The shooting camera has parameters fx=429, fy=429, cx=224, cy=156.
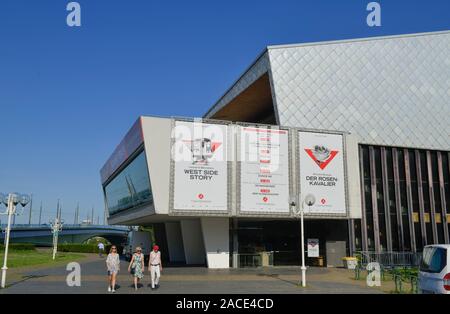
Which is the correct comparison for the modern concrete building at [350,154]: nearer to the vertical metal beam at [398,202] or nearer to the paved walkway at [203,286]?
the vertical metal beam at [398,202]

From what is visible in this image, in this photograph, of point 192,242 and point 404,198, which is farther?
point 404,198

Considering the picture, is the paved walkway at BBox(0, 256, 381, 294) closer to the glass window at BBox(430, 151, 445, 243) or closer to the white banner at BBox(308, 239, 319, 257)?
the white banner at BBox(308, 239, 319, 257)

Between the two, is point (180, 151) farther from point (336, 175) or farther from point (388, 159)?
point (388, 159)

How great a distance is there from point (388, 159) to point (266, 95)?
12.9 metres

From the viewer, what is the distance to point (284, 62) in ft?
117

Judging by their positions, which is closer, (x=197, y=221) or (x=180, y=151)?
(x=180, y=151)

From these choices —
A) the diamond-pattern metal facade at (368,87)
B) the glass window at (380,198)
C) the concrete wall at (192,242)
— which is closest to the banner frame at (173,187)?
the concrete wall at (192,242)

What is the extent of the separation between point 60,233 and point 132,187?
69477 millimetres

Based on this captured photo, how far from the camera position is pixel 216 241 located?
2859 centimetres

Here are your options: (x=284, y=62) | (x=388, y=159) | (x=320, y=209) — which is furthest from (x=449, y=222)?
(x=284, y=62)

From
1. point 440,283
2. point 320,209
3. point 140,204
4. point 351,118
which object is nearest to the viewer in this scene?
point 440,283

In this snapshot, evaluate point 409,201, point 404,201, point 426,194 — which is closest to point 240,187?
point 404,201

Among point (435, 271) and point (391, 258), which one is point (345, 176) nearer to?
point (391, 258)

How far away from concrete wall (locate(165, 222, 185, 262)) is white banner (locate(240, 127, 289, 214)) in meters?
11.8
